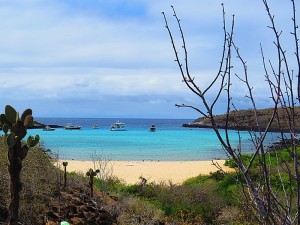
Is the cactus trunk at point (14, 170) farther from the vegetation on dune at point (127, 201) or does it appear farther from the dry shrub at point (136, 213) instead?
the dry shrub at point (136, 213)

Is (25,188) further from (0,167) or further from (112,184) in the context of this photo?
(112,184)

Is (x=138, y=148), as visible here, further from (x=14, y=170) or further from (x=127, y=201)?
(x=14, y=170)

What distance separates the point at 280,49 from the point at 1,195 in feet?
27.8

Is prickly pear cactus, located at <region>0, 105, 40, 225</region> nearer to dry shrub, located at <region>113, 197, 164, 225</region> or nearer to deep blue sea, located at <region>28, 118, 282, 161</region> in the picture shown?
dry shrub, located at <region>113, 197, 164, 225</region>

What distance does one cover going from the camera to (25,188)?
10.4m

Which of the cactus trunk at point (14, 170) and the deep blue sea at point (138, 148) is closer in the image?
the cactus trunk at point (14, 170)

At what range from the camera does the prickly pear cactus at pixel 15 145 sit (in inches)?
239

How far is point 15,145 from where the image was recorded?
6109 mm

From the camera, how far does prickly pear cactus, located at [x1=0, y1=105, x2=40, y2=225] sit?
6.08 metres

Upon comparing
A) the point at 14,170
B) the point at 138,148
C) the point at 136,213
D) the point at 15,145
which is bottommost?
the point at 138,148

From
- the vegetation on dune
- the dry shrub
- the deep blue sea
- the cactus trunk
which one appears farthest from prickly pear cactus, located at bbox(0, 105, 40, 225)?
the deep blue sea

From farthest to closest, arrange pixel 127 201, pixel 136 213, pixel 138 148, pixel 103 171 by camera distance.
Result: pixel 138 148, pixel 103 171, pixel 127 201, pixel 136 213

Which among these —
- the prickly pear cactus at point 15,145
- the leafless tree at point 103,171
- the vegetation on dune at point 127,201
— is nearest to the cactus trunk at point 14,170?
the prickly pear cactus at point 15,145

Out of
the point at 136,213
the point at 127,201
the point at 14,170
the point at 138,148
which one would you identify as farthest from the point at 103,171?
the point at 138,148
